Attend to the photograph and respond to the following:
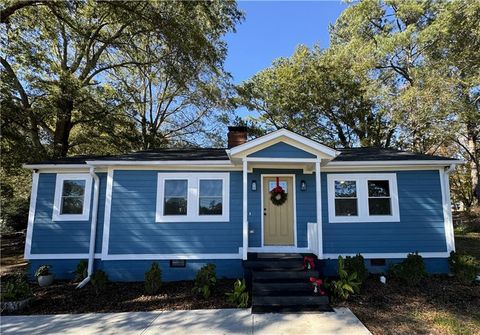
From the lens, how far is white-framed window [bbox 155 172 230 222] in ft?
25.5

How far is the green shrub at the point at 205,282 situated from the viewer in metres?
6.21

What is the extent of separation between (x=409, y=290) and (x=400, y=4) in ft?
56.7

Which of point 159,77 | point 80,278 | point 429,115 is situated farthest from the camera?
point 159,77

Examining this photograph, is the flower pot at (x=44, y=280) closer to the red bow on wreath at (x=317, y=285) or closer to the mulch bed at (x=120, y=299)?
the mulch bed at (x=120, y=299)

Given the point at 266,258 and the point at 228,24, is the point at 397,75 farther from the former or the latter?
the point at 266,258

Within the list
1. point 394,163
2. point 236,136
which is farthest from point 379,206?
point 236,136

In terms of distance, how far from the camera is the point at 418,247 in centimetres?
774

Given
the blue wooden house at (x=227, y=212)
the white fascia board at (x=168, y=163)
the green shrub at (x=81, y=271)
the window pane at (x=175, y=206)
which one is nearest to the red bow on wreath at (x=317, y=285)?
the blue wooden house at (x=227, y=212)

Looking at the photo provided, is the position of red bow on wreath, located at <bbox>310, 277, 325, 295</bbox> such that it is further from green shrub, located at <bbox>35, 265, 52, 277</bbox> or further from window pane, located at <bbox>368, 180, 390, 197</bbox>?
green shrub, located at <bbox>35, 265, 52, 277</bbox>

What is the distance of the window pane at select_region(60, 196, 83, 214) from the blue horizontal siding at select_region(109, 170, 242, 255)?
46.9 inches

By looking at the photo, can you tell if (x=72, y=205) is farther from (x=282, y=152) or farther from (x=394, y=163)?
(x=394, y=163)

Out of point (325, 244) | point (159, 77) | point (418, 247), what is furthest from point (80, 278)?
point (159, 77)

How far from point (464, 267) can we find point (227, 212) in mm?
5854

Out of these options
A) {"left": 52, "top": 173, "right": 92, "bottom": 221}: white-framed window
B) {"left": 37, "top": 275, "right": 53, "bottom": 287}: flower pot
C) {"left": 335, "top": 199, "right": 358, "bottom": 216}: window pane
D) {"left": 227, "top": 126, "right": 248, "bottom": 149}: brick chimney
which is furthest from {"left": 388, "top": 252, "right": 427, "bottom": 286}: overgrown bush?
{"left": 37, "top": 275, "right": 53, "bottom": 287}: flower pot
